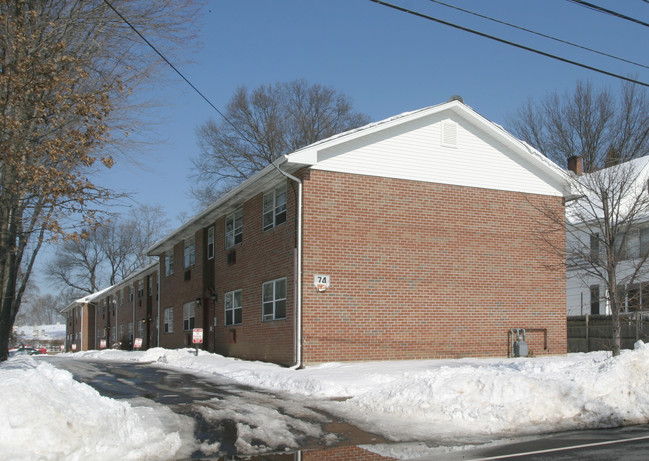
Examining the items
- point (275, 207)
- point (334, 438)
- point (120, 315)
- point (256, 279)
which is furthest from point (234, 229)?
point (120, 315)

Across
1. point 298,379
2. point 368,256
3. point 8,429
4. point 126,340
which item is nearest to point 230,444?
point 8,429

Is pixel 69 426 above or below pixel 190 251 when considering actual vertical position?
below

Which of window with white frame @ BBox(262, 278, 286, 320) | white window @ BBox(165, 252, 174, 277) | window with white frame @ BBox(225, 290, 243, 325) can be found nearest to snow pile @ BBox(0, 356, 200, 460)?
window with white frame @ BBox(262, 278, 286, 320)

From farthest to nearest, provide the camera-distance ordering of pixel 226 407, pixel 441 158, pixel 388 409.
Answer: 1. pixel 441 158
2. pixel 226 407
3. pixel 388 409

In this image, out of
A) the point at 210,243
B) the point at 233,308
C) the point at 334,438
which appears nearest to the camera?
the point at 334,438

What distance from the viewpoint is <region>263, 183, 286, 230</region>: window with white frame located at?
63.0ft

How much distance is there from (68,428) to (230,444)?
212cm

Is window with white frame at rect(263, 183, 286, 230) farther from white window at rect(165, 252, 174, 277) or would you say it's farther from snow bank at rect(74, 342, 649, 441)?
white window at rect(165, 252, 174, 277)

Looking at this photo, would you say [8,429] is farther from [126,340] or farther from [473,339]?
[126,340]

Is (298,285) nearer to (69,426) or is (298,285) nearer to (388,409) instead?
(388,409)

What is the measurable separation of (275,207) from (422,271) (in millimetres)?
4684

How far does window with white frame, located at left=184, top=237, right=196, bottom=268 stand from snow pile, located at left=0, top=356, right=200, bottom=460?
63.1ft

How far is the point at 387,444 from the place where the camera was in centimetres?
881

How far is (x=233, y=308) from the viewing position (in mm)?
23109
